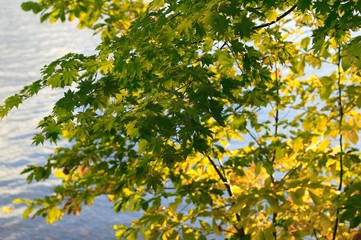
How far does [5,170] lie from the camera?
31.5 ft

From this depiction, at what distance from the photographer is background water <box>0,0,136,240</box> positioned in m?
7.85

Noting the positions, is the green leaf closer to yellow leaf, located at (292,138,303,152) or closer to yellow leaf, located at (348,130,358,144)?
yellow leaf, located at (292,138,303,152)

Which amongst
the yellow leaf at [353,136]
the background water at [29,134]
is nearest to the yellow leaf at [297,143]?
the yellow leaf at [353,136]

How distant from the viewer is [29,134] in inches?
421

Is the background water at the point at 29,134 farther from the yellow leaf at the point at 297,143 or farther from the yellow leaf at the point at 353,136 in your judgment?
the yellow leaf at the point at 353,136

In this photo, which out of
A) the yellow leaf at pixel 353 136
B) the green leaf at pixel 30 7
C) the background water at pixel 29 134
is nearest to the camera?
the green leaf at pixel 30 7

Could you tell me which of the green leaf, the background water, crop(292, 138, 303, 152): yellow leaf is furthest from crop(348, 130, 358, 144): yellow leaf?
the green leaf

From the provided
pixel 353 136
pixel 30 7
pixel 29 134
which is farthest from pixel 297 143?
pixel 29 134

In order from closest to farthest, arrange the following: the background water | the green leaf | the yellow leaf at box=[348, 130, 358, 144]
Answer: the green leaf < the yellow leaf at box=[348, 130, 358, 144] < the background water

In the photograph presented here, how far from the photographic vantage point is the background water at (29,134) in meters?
7.85

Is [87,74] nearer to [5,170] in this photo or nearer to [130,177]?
[130,177]

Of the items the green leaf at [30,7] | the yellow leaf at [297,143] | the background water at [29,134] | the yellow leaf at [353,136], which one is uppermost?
the background water at [29,134]

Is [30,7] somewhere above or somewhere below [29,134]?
below

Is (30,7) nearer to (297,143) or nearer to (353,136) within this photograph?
(297,143)
